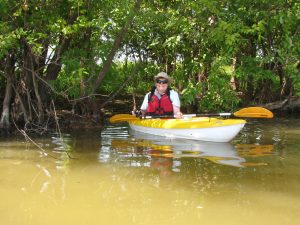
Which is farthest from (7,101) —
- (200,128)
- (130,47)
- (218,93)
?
(218,93)

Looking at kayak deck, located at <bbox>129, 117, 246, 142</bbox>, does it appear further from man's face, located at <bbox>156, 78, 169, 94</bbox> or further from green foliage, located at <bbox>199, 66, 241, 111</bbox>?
green foliage, located at <bbox>199, 66, 241, 111</bbox>

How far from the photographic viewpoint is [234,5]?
9141 mm

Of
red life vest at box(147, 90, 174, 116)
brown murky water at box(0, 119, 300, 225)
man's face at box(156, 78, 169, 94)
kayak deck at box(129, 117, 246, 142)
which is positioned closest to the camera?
brown murky water at box(0, 119, 300, 225)

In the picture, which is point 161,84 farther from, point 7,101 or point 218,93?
point 7,101

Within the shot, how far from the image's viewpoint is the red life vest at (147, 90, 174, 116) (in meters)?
8.72

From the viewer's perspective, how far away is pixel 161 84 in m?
8.51

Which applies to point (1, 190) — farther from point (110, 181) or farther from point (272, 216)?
point (272, 216)

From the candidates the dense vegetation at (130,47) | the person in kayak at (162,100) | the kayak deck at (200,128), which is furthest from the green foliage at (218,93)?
the kayak deck at (200,128)

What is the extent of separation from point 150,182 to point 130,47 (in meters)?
6.74

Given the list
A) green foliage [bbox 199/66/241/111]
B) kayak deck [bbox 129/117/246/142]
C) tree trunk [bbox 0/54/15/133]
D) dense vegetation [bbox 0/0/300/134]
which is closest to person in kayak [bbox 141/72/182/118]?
kayak deck [bbox 129/117/246/142]

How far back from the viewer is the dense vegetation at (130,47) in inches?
322

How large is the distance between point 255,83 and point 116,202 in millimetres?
9171

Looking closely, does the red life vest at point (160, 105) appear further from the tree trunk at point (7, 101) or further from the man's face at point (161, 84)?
the tree trunk at point (7, 101)

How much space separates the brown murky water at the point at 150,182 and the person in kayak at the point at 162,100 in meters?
0.90
